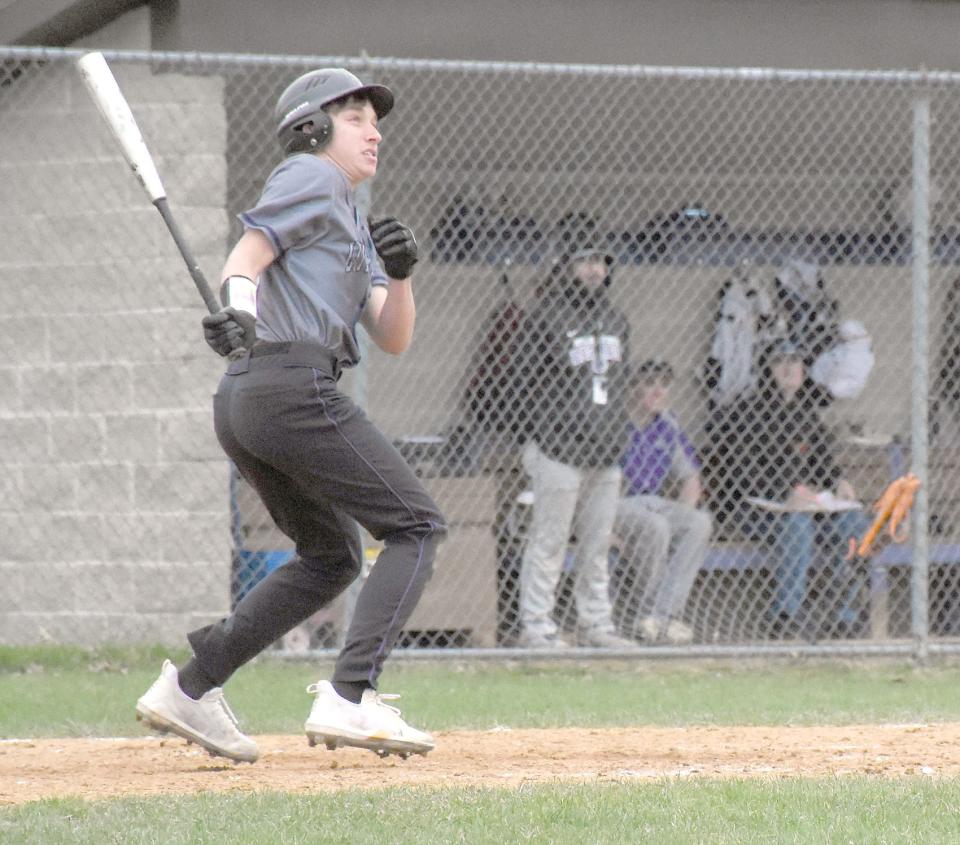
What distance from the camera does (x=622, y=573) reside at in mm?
9242

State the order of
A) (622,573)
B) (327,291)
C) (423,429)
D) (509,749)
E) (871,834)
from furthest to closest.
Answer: (423,429), (622,573), (509,749), (327,291), (871,834)

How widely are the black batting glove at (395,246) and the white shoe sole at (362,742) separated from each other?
1.28 meters

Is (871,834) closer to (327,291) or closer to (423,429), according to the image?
(327,291)

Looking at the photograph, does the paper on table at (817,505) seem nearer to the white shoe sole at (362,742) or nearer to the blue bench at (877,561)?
the blue bench at (877,561)

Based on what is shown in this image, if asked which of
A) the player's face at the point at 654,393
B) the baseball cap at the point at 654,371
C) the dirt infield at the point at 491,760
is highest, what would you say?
the dirt infield at the point at 491,760

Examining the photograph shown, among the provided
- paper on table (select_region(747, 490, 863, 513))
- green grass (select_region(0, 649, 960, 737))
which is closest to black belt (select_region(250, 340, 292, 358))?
green grass (select_region(0, 649, 960, 737))

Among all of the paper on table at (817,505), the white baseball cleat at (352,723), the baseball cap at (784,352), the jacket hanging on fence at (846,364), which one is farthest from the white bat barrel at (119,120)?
the jacket hanging on fence at (846,364)

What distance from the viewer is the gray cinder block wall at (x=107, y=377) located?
27.4ft

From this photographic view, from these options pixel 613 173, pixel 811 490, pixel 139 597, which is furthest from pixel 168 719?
pixel 613 173

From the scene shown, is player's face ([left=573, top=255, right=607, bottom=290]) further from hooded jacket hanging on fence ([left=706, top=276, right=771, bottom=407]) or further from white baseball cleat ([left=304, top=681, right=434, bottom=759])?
white baseball cleat ([left=304, top=681, right=434, bottom=759])

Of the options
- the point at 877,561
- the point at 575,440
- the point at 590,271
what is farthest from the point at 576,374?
the point at 877,561

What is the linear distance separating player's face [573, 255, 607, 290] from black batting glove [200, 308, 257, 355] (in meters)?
4.58

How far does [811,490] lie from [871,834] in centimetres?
584

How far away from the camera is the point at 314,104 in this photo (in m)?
4.81
